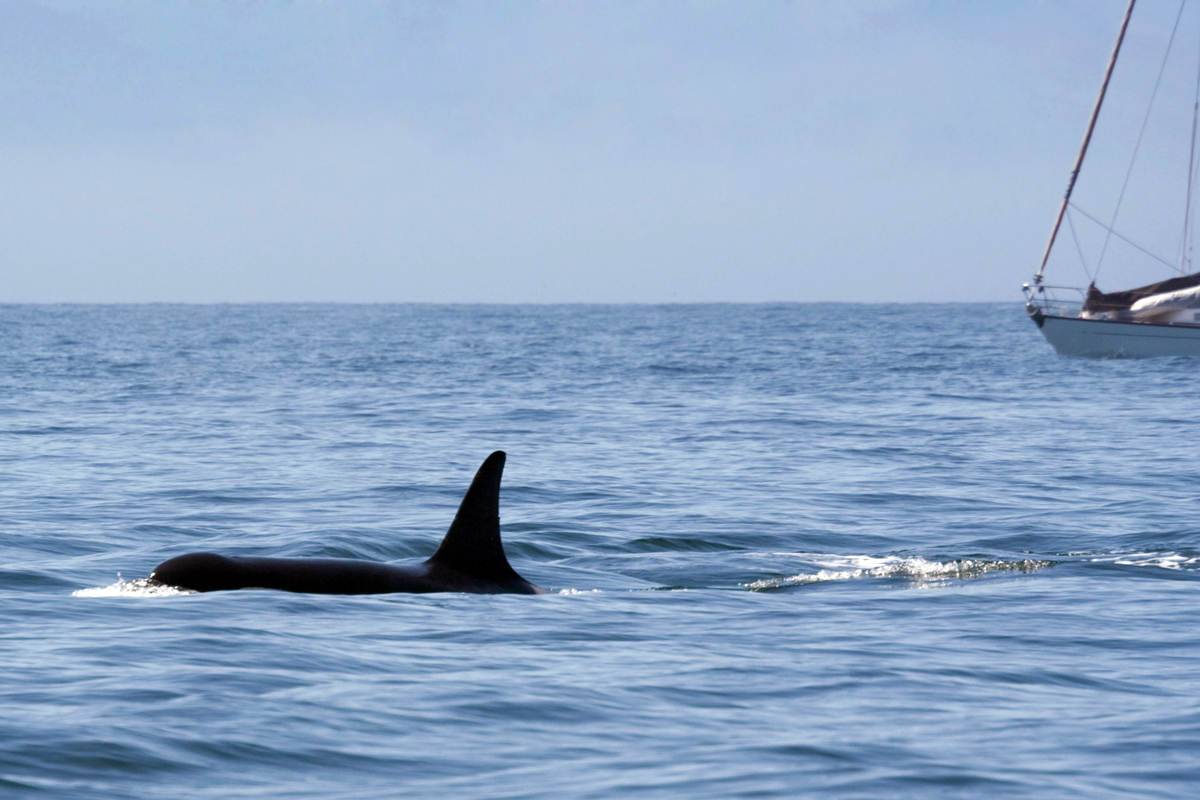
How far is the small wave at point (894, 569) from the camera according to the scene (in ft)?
38.9

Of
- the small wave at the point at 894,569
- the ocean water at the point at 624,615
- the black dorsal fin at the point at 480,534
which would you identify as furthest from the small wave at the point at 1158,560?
the black dorsal fin at the point at 480,534

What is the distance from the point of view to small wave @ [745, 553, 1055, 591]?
11.8m

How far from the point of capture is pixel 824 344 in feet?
244

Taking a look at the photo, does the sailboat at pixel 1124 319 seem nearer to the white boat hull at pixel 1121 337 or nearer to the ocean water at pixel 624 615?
the white boat hull at pixel 1121 337

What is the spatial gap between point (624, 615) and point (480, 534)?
3.70ft

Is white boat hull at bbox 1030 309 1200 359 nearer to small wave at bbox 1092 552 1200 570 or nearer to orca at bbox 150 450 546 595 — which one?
small wave at bbox 1092 552 1200 570

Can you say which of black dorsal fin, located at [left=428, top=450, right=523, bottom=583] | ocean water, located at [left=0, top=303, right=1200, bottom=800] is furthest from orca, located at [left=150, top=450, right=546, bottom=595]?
ocean water, located at [left=0, top=303, right=1200, bottom=800]

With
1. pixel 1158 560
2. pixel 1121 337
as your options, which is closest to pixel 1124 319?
pixel 1121 337

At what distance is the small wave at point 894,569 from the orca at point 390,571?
247cm

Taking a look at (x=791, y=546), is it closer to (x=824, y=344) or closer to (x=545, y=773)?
(x=545, y=773)

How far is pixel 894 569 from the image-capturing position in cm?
1239

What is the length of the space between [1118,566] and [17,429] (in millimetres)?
19412

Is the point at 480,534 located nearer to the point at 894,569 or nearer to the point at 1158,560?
the point at 894,569

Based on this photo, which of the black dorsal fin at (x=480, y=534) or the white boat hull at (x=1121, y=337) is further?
the white boat hull at (x=1121, y=337)
